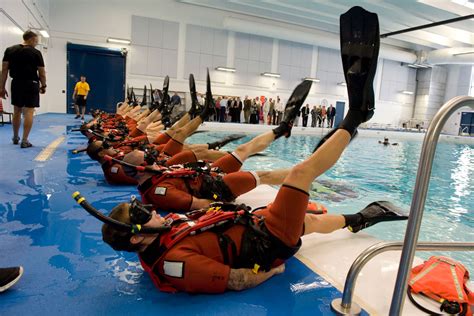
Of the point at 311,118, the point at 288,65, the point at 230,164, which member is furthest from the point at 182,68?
the point at 230,164

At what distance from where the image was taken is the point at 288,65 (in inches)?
961

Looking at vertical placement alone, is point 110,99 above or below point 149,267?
above

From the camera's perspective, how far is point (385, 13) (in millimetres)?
18172

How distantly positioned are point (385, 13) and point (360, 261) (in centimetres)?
1975

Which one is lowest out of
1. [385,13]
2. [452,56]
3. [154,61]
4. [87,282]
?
[87,282]

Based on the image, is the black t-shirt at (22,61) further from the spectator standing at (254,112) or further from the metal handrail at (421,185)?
the spectator standing at (254,112)

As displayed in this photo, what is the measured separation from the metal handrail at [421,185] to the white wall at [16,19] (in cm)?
1111

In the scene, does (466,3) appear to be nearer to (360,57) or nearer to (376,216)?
(376,216)

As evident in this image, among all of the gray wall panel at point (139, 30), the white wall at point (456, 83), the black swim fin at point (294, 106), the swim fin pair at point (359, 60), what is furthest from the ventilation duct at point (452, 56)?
the swim fin pair at point (359, 60)

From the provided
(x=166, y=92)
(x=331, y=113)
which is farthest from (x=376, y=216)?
(x=331, y=113)

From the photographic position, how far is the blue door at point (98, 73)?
19219 mm

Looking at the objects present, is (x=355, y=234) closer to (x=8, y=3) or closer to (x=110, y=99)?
(x=8, y=3)

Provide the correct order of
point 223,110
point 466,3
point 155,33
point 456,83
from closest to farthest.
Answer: point 466,3 → point 155,33 → point 223,110 → point 456,83

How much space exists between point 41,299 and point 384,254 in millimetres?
2259
